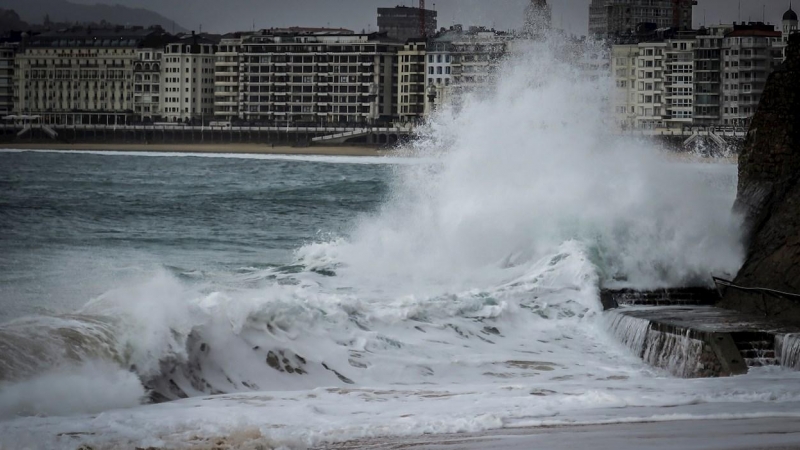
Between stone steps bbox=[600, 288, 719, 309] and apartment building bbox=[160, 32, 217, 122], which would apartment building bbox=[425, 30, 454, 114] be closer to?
apartment building bbox=[160, 32, 217, 122]

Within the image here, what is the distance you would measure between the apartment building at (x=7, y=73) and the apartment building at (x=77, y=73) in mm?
1205

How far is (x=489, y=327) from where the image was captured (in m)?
14.8

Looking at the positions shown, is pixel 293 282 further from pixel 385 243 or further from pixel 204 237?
pixel 204 237

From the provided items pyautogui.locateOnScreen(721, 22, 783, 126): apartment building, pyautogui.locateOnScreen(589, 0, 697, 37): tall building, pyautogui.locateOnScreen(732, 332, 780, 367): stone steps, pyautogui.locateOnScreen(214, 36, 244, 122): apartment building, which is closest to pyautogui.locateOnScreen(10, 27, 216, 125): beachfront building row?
pyautogui.locateOnScreen(214, 36, 244, 122): apartment building

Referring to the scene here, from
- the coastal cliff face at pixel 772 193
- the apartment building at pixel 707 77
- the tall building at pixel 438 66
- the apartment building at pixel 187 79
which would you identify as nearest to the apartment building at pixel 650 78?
the apartment building at pixel 707 77

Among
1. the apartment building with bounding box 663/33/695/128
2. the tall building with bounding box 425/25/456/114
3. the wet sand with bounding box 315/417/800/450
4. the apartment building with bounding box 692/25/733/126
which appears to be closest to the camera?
the wet sand with bounding box 315/417/800/450

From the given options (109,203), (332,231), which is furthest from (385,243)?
(109,203)

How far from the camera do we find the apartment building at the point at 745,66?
319 feet

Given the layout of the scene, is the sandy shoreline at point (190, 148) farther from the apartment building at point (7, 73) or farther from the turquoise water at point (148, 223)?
the turquoise water at point (148, 223)

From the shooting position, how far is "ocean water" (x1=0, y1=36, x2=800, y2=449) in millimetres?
10414

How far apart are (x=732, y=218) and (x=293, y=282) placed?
247 inches

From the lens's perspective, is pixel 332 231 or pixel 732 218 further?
pixel 332 231

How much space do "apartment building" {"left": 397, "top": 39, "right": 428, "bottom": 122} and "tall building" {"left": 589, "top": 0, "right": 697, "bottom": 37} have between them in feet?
87.9

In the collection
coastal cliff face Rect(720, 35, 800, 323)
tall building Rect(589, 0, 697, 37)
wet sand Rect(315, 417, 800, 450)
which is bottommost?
wet sand Rect(315, 417, 800, 450)
